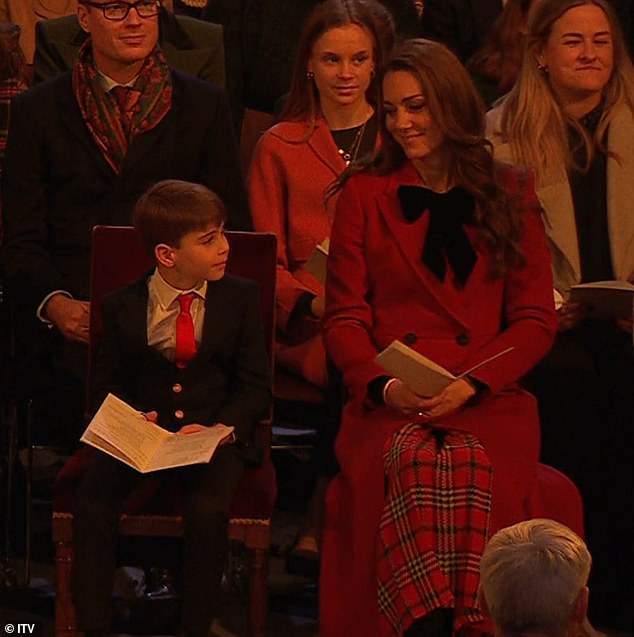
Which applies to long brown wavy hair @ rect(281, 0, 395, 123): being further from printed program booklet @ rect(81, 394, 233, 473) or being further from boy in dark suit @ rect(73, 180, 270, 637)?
printed program booklet @ rect(81, 394, 233, 473)

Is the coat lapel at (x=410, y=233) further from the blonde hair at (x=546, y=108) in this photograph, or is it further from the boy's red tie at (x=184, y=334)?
the blonde hair at (x=546, y=108)

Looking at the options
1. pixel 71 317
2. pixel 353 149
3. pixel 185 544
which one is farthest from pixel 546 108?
pixel 185 544

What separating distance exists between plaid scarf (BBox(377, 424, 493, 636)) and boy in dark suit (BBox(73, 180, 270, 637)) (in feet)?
1.46

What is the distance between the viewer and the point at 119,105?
5.43 m

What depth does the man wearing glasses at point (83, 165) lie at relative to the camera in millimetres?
5273

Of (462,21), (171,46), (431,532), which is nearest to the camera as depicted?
(431,532)

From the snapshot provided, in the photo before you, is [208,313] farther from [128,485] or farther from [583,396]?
[583,396]

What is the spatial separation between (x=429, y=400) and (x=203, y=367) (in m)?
0.62

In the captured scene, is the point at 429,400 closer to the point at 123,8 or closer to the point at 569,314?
the point at 569,314

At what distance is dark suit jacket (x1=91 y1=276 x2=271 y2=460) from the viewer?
4676mm

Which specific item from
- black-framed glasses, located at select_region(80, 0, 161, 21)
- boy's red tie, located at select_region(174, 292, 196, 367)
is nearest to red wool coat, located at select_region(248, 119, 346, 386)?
black-framed glasses, located at select_region(80, 0, 161, 21)

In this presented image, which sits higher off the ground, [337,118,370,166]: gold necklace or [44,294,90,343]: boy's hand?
[337,118,370,166]: gold necklace

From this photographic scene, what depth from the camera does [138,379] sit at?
473cm

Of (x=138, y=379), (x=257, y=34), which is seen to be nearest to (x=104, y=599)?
(x=138, y=379)
